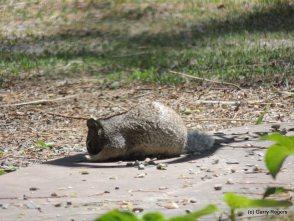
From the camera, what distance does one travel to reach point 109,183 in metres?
4.33

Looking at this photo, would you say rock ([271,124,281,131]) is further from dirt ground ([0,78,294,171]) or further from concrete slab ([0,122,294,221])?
dirt ground ([0,78,294,171])

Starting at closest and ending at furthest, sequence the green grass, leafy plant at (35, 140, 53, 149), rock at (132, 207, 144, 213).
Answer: rock at (132, 207, 144, 213), leafy plant at (35, 140, 53, 149), the green grass

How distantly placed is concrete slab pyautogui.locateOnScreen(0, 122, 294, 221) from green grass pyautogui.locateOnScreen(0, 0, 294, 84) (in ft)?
14.2

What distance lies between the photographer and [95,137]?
548 cm

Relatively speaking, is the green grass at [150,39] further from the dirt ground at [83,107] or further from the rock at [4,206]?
the rock at [4,206]

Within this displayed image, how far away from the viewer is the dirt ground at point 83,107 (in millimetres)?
6812

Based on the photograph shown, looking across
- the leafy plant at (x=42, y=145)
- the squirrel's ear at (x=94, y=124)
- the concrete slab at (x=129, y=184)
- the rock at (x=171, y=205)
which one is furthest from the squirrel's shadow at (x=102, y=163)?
the rock at (x=171, y=205)

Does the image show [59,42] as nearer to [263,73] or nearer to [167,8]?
[167,8]

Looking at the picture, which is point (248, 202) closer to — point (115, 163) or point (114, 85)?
point (115, 163)

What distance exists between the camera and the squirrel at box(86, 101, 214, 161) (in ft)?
17.4

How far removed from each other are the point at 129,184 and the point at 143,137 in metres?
1.08

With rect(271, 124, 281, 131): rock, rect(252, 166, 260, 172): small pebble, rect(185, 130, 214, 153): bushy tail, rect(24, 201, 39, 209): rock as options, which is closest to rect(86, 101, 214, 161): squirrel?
rect(185, 130, 214, 153): bushy tail

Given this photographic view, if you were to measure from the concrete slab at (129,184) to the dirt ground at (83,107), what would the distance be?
1242mm

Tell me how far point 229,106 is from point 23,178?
3.89m
